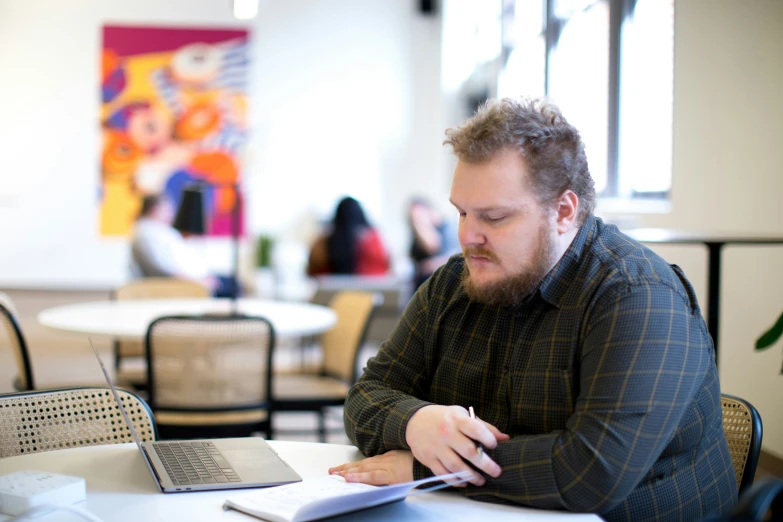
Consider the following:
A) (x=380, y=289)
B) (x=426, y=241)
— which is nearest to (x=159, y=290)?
(x=380, y=289)

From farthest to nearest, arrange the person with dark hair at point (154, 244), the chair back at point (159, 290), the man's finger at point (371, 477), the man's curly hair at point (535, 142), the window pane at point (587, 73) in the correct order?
the person with dark hair at point (154, 244) < the window pane at point (587, 73) < the chair back at point (159, 290) < the man's curly hair at point (535, 142) < the man's finger at point (371, 477)

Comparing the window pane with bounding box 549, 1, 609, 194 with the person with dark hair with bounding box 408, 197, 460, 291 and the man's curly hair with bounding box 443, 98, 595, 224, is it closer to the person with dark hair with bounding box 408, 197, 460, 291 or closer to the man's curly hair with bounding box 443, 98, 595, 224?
the person with dark hair with bounding box 408, 197, 460, 291

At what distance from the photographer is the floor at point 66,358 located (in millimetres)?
4605

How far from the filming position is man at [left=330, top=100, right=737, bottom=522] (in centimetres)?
116

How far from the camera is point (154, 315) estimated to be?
340 cm

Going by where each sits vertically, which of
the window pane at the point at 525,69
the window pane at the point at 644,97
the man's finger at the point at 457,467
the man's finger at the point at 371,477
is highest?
the window pane at the point at 525,69

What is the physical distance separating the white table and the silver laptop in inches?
0.7

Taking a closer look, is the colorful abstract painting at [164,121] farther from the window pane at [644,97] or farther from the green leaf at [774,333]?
the green leaf at [774,333]

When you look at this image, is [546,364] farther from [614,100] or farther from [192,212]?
[614,100]

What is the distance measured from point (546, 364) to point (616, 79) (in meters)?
4.06

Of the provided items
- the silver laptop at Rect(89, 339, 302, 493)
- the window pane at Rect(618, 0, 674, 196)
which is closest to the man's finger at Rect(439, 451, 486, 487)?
the silver laptop at Rect(89, 339, 302, 493)

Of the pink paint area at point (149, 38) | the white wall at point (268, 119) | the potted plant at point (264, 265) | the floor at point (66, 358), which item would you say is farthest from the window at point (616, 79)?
the pink paint area at point (149, 38)

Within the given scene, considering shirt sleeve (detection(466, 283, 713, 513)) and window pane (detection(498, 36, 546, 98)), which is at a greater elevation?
window pane (detection(498, 36, 546, 98))

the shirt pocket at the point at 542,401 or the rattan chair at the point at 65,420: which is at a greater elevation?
the shirt pocket at the point at 542,401
